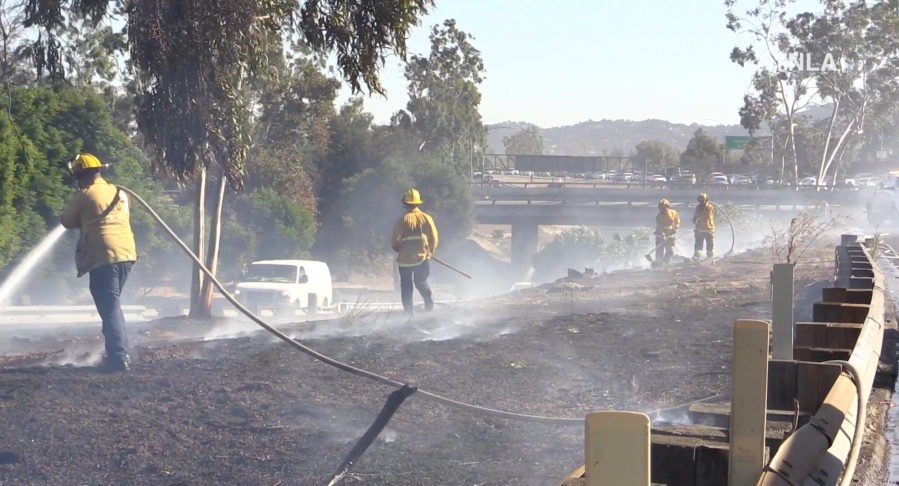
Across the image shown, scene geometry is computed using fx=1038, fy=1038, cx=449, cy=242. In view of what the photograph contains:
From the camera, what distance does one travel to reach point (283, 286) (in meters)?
25.4

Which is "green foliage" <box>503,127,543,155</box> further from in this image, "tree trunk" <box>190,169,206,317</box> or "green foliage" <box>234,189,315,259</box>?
"tree trunk" <box>190,169,206,317</box>

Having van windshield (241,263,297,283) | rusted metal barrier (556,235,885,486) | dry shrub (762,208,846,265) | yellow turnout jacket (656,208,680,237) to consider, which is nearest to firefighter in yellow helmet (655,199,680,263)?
yellow turnout jacket (656,208,680,237)

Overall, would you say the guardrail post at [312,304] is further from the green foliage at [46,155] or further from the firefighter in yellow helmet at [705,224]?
the firefighter in yellow helmet at [705,224]

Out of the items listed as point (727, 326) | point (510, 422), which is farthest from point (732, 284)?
point (510, 422)

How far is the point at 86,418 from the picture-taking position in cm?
620

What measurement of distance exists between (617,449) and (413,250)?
1133 cm

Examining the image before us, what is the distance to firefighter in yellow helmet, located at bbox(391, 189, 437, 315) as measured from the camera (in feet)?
43.4

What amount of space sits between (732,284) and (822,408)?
12589 mm

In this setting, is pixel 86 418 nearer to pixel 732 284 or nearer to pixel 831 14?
pixel 732 284

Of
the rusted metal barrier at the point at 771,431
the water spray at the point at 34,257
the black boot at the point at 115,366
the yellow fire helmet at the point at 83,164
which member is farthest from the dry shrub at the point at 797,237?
the water spray at the point at 34,257

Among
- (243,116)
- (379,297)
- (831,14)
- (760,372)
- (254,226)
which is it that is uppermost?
(831,14)

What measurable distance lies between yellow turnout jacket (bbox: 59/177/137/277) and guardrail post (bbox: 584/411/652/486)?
662cm

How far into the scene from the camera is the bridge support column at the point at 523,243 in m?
56.4

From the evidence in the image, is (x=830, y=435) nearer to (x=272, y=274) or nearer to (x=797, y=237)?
(x=797, y=237)
